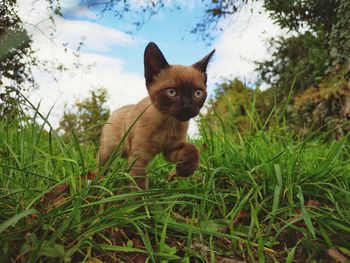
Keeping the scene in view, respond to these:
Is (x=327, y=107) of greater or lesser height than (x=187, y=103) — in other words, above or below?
above

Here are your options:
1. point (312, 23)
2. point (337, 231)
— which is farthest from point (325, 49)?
point (337, 231)

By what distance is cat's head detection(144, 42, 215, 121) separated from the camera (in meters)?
3.51

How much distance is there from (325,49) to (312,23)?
684mm

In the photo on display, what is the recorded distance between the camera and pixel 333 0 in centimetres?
791

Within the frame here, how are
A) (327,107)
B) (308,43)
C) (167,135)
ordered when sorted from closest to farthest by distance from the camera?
(167,135)
(327,107)
(308,43)

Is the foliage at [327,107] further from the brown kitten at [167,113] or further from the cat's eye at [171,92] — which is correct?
the cat's eye at [171,92]

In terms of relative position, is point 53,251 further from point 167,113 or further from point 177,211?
point 167,113

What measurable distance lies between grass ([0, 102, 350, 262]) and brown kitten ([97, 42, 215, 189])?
10.0 inches

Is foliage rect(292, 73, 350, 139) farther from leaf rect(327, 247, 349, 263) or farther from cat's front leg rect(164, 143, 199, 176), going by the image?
leaf rect(327, 247, 349, 263)

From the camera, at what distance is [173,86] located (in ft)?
11.6

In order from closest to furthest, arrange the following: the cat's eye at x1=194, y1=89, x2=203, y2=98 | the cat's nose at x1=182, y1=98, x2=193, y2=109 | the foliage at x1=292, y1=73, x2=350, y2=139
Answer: the cat's nose at x1=182, y1=98, x2=193, y2=109 → the cat's eye at x1=194, y1=89, x2=203, y2=98 → the foliage at x1=292, y1=73, x2=350, y2=139

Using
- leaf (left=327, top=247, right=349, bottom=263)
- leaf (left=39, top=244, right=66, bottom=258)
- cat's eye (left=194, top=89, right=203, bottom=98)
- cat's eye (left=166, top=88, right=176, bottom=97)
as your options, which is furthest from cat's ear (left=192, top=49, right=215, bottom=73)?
leaf (left=39, top=244, right=66, bottom=258)

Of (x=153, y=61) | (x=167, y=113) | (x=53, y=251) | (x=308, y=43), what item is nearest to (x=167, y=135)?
(x=167, y=113)

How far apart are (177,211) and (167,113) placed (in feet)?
2.55
